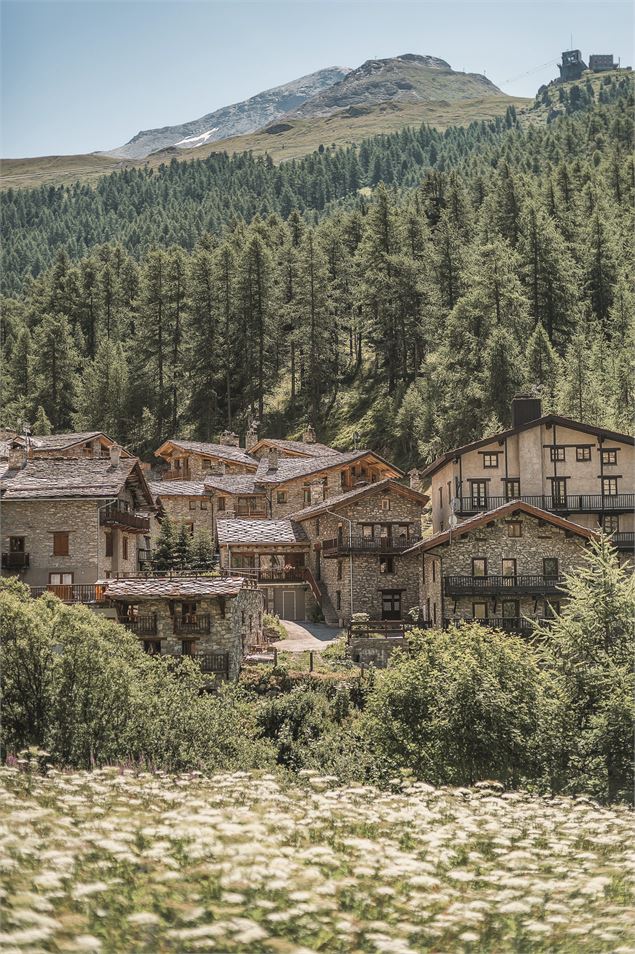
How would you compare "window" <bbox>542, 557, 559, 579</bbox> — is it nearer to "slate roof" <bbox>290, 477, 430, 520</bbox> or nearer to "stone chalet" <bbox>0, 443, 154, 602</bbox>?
"slate roof" <bbox>290, 477, 430, 520</bbox>

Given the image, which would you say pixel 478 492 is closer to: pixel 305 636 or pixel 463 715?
pixel 305 636

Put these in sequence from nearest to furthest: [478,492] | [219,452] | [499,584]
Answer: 1. [499,584]
2. [478,492]
3. [219,452]

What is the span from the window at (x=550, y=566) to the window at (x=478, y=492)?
30.7ft

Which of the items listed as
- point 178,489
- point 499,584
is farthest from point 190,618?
point 178,489

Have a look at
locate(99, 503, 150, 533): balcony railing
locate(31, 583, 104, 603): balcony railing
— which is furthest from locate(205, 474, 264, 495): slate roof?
locate(31, 583, 104, 603): balcony railing

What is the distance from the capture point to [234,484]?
73.6 meters

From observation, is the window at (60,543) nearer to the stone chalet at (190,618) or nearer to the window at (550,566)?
the stone chalet at (190,618)

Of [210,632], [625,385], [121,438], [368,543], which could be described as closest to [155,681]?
[210,632]

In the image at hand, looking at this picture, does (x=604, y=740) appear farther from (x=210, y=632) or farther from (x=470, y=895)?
(x=210, y=632)

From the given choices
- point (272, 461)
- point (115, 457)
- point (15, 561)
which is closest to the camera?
point (15, 561)

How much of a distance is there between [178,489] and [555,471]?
27.4 metres

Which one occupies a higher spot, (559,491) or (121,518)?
(559,491)

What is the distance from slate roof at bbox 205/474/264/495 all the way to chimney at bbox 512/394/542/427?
1992 centimetres

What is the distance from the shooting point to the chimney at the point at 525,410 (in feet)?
197
